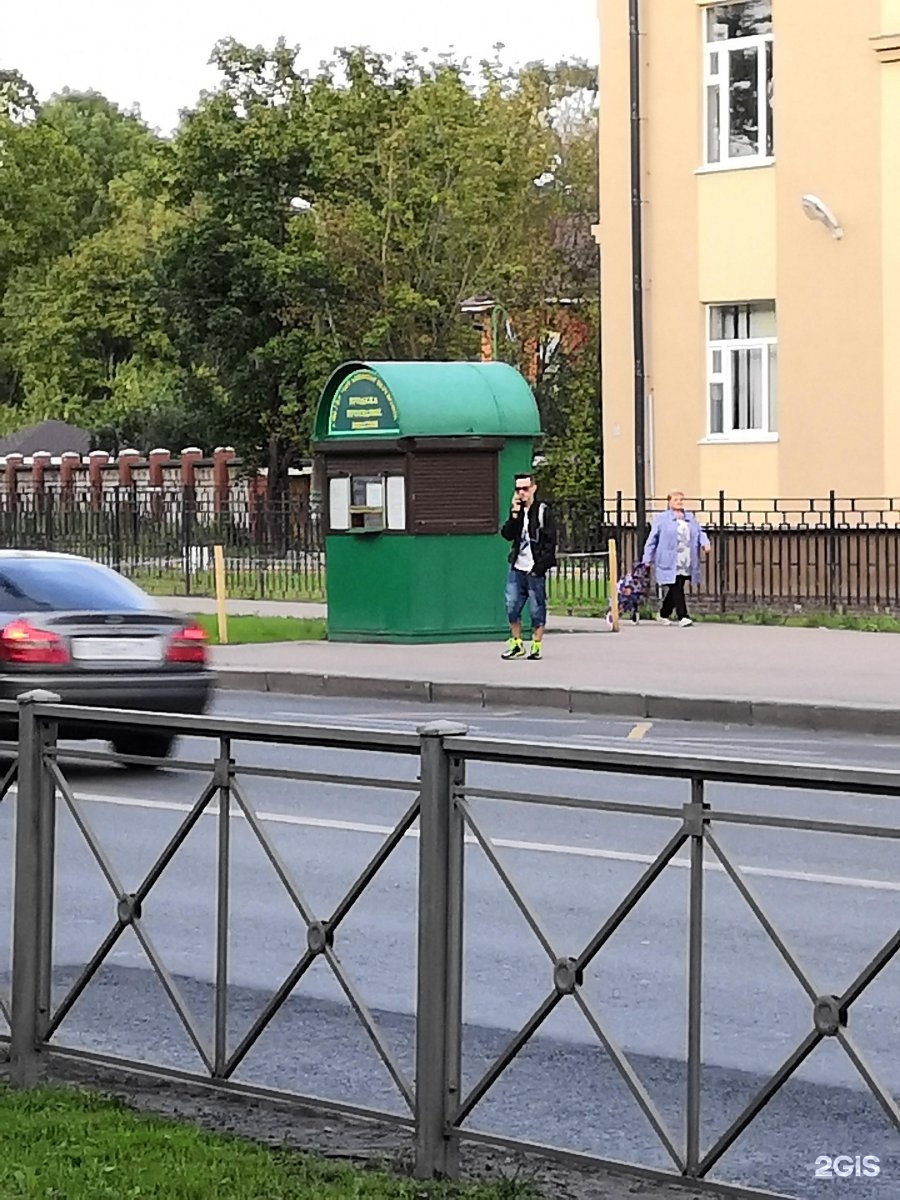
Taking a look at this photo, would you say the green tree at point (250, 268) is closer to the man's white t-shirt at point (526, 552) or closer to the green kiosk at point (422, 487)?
the green kiosk at point (422, 487)

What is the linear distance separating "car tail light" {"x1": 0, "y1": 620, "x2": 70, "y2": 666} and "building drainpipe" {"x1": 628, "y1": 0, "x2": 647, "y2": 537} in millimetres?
17164

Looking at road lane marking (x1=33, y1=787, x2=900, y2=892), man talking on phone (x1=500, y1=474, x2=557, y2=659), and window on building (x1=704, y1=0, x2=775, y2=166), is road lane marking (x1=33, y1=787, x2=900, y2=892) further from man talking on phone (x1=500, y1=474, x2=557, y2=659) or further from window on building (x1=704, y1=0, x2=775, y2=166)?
window on building (x1=704, y1=0, x2=775, y2=166)

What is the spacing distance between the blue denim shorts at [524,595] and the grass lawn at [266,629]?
3333 mm

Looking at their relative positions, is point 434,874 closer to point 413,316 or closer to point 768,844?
point 768,844

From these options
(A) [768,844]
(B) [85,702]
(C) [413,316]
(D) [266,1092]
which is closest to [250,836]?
(D) [266,1092]

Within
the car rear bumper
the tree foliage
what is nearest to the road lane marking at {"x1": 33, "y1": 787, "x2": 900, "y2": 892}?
the car rear bumper

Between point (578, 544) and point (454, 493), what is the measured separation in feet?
28.9

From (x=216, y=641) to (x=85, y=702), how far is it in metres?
10.7

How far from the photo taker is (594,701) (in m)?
18.5

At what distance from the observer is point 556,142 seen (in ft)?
226

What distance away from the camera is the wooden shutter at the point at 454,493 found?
23094mm

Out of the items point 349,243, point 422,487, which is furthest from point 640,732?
point 349,243

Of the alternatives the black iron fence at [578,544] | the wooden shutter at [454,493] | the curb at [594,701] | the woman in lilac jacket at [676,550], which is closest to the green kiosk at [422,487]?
the wooden shutter at [454,493]

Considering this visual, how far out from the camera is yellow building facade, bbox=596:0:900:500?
29.7 m
